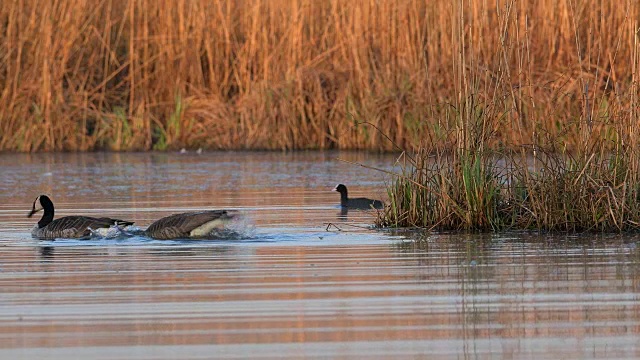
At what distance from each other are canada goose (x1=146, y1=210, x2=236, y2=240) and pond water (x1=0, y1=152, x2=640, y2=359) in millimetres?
139

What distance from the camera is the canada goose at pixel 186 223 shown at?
9.66m

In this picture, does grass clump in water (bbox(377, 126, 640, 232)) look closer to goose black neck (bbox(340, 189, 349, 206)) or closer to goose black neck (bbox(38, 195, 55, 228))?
goose black neck (bbox(340, 189, 349, 206))

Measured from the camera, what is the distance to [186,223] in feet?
31.8

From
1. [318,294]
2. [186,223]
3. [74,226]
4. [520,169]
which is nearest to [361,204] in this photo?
[520,169]

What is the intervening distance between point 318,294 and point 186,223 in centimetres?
333

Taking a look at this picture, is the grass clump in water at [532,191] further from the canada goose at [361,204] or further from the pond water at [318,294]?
the canada goose at [361,204]

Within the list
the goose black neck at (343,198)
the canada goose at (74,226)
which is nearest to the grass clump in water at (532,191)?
the canada goose at (74,226)

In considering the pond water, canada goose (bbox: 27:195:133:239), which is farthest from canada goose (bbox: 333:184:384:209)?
canada goose (bbox: 27:195:133:239)

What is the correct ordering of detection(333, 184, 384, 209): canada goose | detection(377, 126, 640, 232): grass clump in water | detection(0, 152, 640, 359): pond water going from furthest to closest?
detection(333, 184, 384, 209): canada goose < detection(377, 126, 640, 232): grass clump in water < detection(0, 152, 640, 359): pond water

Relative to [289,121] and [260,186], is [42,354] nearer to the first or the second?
[260,186]

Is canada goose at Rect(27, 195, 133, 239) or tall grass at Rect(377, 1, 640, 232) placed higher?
tall grass at Rect(377, 1, 640, 232)

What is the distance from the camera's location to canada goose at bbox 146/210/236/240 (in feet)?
31.7

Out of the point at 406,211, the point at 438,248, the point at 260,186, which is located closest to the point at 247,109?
the point at 260,186

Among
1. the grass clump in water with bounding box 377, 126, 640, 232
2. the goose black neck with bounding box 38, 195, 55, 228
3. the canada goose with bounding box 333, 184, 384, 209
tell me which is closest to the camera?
the grass clump in water with bounding box 377, 126, 640, 232
